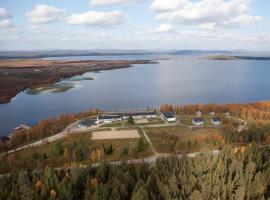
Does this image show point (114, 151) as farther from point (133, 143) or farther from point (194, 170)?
point (194, 170)

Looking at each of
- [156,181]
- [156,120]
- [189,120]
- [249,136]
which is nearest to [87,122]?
[156,120]

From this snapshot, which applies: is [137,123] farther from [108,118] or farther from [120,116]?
[108,118]

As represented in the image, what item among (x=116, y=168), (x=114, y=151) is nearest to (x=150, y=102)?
(x=114, y=151)

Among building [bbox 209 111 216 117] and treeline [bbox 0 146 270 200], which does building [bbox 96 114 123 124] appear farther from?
treeline [bbox 0 146 270 200]

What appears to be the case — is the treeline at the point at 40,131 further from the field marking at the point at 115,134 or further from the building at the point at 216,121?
the building at the point at 216,121

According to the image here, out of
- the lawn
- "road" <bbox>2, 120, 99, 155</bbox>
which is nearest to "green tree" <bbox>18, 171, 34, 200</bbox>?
"road" <bbox>2, 120, 99, 155</bbox>

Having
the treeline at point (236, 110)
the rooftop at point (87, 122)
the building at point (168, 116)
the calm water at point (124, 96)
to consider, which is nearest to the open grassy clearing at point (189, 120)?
the building at point (168, 116)
